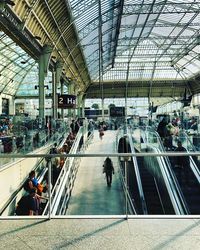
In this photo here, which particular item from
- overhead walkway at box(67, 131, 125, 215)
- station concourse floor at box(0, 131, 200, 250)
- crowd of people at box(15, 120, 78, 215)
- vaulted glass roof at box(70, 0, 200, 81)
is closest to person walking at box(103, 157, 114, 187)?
overhead walkway at box(67, 131, 125, 215)

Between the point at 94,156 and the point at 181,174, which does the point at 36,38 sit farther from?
the point at 94,156

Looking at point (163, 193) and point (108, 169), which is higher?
point (108, 169)

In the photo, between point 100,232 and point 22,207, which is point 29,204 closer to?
point 22,207

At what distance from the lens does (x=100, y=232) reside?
4254 mm

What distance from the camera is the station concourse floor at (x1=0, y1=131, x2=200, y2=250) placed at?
3.83 m

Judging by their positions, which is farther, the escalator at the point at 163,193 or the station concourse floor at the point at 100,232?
the escalator at the point at 163,193

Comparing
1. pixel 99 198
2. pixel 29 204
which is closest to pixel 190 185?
pixel 99 198

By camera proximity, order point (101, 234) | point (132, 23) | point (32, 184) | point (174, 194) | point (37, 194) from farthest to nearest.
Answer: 1. point (132, 23)
2. point (174, 194)
3. point (32, 184)
4. point (37, 194)
5. point (101, 234)

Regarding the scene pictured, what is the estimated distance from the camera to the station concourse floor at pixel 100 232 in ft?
12.6

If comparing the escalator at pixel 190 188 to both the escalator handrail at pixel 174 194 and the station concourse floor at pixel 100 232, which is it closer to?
the escalator handrail at pixel 174 194

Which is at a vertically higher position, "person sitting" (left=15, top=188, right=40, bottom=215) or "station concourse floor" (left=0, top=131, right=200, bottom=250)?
"person sitting" (left=15, top=188, right=40, bottom=215)

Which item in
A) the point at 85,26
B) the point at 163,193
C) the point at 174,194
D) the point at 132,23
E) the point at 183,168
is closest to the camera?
the point at 183,168

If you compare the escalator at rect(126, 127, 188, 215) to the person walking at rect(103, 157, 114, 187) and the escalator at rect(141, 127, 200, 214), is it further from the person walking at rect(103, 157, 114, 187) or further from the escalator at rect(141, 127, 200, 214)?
the person walking at rect(103, 157, 114, 187)

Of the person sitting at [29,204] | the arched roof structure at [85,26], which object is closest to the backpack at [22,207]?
the person sitting at [29,204]
